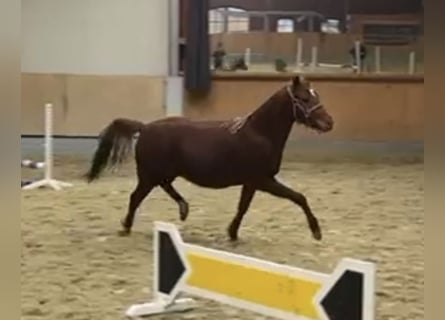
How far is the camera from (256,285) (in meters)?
1.89

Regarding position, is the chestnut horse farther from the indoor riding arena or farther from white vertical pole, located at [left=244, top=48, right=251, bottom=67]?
white vertical pole, located at [left=244, top=48, right=251, bottom=67]

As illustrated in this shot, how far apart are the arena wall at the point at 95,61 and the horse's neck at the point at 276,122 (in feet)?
12.8

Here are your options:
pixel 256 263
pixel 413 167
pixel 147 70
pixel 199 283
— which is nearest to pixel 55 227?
pixel 199 283

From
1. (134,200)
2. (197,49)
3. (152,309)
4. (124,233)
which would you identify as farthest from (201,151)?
(197,49)

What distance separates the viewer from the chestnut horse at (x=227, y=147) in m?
3.47

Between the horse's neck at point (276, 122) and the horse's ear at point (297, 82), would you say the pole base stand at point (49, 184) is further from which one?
the horse's ear at point (297, 82)

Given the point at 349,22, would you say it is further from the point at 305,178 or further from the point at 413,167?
the point at 305,178

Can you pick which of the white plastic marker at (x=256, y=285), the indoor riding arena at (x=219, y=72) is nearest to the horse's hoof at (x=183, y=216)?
the white plastic marker at (x=256, y=285)

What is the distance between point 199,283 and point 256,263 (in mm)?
290

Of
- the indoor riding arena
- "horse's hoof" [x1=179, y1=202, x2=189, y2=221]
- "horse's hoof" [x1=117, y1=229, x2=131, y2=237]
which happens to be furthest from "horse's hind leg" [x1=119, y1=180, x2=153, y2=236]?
the indoor riding arena

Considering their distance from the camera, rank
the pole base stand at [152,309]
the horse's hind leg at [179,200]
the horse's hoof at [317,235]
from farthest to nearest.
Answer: the horse's hind leg at [179,200] < the horse's hoof at [317,235] < the pole base stand at [152,309]

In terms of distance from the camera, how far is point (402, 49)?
716 centimetres

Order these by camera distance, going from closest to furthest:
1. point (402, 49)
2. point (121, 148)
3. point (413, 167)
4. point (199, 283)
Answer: point (199, 283)
point (121, 148)
point (413, 167)
point (402, 49)

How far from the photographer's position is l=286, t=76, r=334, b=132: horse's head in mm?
3457
